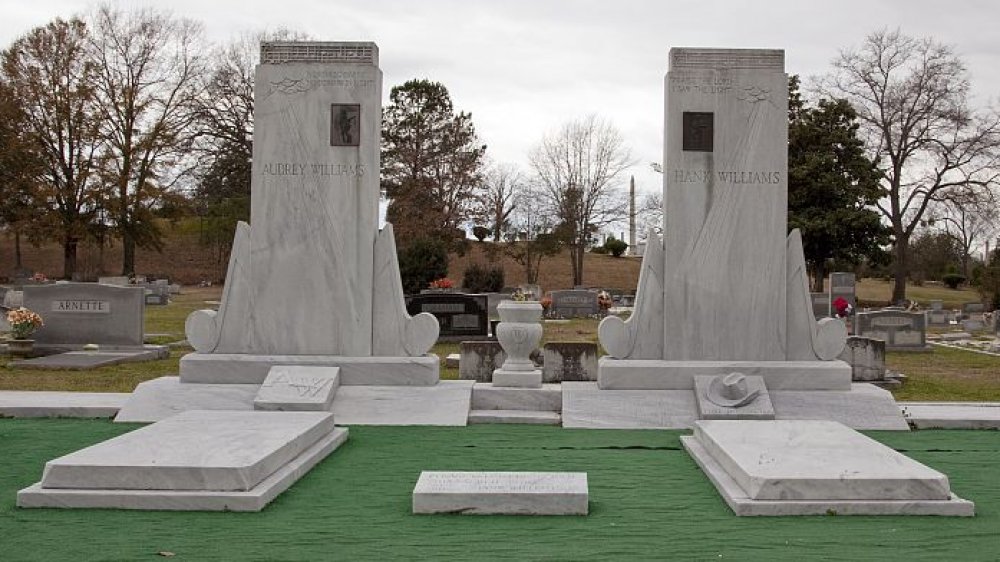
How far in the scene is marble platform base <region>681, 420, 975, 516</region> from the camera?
18.2 feet

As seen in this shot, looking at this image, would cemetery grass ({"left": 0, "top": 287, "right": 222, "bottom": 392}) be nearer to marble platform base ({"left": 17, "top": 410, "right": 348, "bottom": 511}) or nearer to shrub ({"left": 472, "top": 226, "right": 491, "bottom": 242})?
marble platform base ({"left": 17, "top": 410, "right": 348, "bottom": 511})

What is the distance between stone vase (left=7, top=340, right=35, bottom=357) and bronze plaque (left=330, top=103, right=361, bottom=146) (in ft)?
31.9

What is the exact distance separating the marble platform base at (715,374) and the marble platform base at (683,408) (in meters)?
0.07

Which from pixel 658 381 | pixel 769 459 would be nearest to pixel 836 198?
pixel 658 381

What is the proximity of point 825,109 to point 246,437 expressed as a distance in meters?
39.1

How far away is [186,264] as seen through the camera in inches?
2163

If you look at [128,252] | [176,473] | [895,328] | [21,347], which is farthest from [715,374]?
[128,252]

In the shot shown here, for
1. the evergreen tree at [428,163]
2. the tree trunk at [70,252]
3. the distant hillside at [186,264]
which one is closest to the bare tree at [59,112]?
the tree trunk at [70,252]

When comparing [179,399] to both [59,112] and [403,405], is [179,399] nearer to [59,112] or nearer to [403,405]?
[403,405]

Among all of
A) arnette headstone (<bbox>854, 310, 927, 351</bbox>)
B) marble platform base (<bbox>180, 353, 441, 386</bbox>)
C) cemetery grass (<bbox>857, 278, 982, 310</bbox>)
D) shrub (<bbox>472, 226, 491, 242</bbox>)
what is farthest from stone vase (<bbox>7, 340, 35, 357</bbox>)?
shrub (<bbox>472, 226, 491, 242</bbox>)

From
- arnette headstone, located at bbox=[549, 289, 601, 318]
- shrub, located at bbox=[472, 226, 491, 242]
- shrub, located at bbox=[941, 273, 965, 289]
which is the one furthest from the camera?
shrub, located at bbox=[941, 273, 965, 289]

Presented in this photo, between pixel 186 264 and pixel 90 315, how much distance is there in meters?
38.8

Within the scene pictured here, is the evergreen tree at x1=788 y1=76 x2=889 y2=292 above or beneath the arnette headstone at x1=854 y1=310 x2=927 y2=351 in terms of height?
above

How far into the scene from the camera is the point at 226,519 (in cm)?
538
